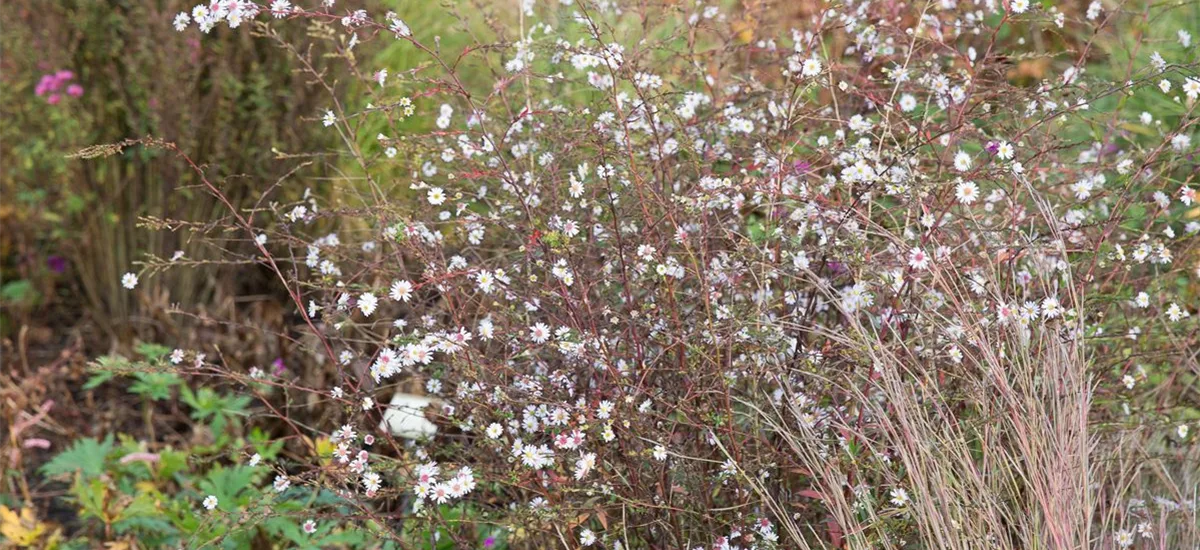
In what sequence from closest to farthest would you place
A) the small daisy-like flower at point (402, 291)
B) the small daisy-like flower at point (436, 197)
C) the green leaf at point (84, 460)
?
the small daisy-like flower at point (402, 291)
the small daisy-like flower at point (436, 197)
the green leaf at point (84, 460)

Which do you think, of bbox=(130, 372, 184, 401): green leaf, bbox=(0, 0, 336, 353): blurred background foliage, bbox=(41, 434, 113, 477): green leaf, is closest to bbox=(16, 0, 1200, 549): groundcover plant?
bbox=(41, 434, 113, 477): green leaf

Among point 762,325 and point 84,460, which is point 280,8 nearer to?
point 762,325

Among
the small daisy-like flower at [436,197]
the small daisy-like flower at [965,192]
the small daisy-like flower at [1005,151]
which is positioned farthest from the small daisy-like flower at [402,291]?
the small daisy-like flower at [1005,151]

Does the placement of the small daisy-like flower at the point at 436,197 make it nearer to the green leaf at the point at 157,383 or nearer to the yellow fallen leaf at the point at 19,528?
the green leaf at the point at 157,383

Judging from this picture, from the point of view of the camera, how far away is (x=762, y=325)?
7.20 ft

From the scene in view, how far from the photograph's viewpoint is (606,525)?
224cm

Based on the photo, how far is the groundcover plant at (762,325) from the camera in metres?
2.10

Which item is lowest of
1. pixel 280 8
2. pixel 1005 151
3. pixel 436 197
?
pixel 436 197

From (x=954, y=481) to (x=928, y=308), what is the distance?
Result: 36cm

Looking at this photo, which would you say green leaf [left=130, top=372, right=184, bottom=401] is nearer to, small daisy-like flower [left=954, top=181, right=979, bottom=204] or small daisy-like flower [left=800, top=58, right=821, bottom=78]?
small daisy-like flower [left=800, top=58, right=821, bottom=78]

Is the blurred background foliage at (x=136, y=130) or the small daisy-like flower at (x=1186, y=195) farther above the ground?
the small daisy-like flower at (x=1186, y=195)

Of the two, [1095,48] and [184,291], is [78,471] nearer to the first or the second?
[184,291]

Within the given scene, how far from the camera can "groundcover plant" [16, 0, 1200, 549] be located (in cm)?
210

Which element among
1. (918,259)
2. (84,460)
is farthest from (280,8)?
(84,460)
